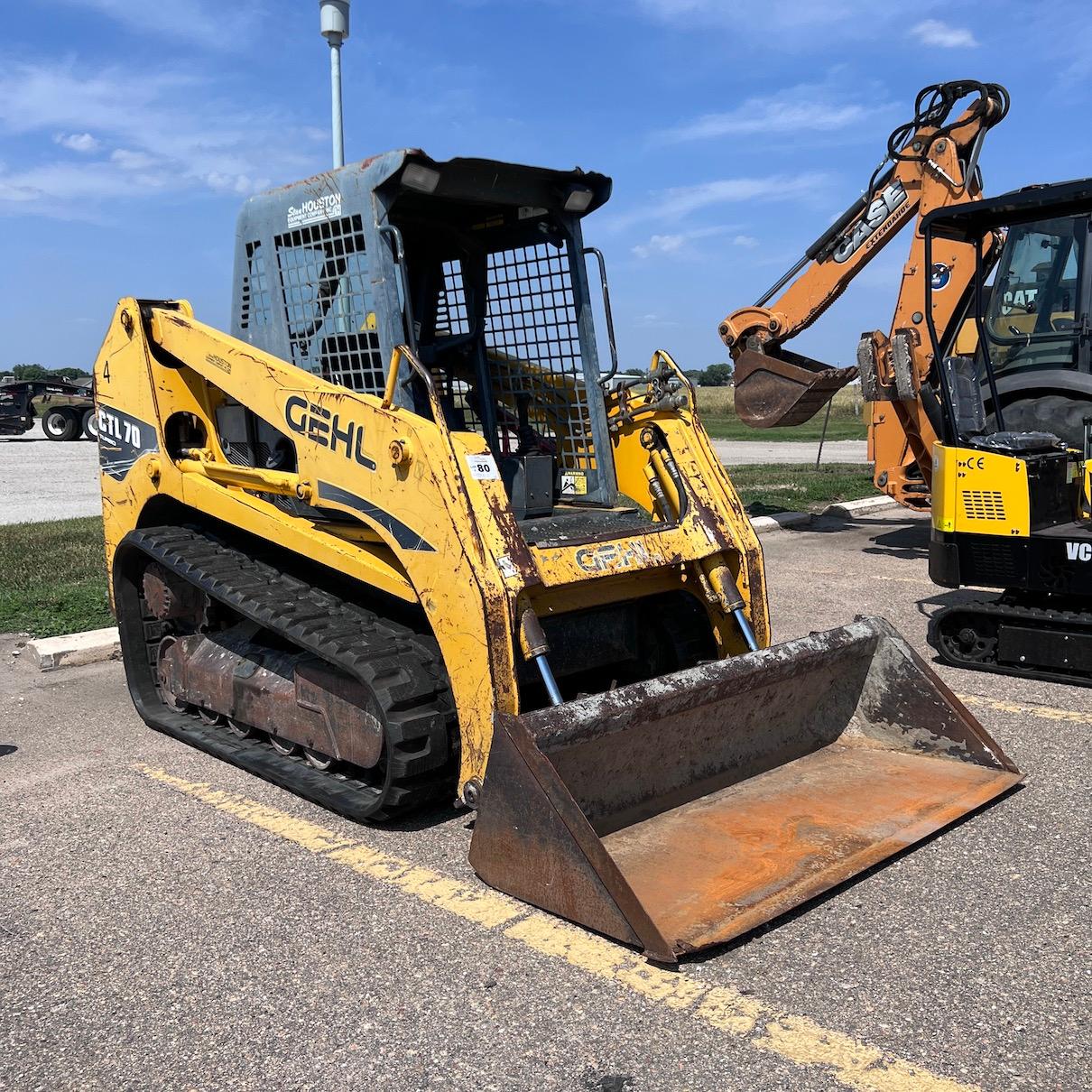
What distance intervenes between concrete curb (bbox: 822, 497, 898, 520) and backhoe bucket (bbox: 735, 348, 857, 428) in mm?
2117

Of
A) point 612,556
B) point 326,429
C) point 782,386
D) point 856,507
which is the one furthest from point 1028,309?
point 326,429

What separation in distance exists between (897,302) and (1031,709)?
17.3 feet

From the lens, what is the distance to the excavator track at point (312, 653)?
405 centimetres

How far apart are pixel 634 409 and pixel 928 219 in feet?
9.06

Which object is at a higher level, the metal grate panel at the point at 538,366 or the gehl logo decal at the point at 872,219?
the gehl logo decal at the point at 872,219

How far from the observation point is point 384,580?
14.2 ft

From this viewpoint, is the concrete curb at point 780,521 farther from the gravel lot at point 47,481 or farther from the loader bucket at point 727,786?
the loader bucket at point 727,786

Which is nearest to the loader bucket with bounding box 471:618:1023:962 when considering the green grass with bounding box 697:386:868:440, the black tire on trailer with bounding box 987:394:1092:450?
the black tire on trailer with bounding box 987:394:1092:450

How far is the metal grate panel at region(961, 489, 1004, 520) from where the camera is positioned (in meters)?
6.36

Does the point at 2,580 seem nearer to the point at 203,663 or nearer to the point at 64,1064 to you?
the point at 203,663

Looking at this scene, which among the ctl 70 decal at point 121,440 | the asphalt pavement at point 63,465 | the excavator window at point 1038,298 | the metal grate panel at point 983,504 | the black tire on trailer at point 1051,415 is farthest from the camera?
the asphalt pavement at point 63,465

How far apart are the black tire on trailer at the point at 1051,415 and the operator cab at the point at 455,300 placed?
385cm

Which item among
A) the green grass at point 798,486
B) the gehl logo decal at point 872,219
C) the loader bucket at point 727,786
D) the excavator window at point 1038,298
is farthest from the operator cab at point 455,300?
the green grass at point 798,486

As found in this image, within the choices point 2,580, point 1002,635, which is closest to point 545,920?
point 1002,635
